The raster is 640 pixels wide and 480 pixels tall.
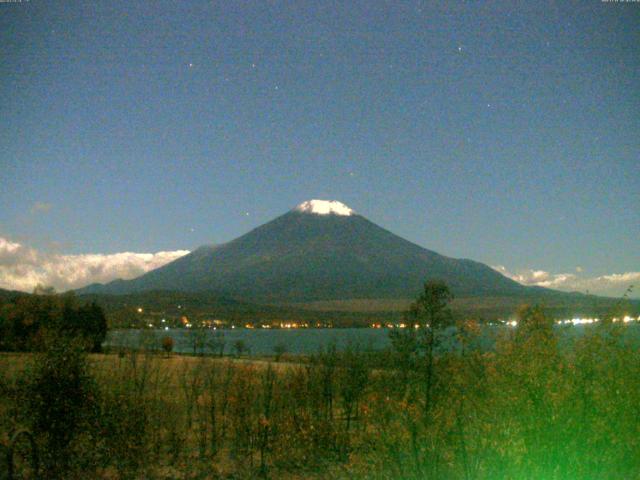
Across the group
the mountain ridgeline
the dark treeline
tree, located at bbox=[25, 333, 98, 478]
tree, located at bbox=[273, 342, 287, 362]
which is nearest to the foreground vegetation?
tree, located at bbox=[25, 333, 98, 478]

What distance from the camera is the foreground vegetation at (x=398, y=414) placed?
13.7 ft

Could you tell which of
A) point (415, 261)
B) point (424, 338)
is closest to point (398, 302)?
point (415, 261)

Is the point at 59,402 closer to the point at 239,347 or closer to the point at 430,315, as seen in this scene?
the point at 430,315

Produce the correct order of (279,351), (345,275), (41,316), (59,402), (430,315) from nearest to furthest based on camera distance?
1. (59,402)
2. (430,315)
3. (279,351)
4. (41,316)
5. (345,275)

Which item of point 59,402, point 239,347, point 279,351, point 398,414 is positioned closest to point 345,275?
point 239,347

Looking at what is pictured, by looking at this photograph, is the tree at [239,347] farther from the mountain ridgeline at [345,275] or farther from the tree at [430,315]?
the mountain ridgeline at [345,275]

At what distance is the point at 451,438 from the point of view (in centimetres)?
503

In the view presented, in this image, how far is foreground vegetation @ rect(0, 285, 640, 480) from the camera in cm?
417

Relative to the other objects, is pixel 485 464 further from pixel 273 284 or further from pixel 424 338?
pixel 273 284

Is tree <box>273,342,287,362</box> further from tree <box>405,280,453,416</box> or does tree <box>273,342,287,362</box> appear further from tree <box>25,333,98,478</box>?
tree <box>25,333,98,478</box>

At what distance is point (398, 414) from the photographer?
17.6ft

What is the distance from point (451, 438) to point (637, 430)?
1365 millimetres

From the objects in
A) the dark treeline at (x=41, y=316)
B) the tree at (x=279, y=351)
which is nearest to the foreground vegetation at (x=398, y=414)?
the tree at (x=279, y=351)

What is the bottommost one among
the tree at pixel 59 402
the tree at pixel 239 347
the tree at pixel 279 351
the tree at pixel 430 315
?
the tree at pixel 239 347
